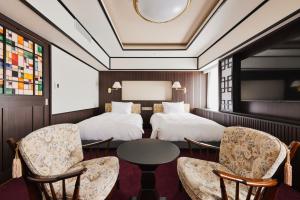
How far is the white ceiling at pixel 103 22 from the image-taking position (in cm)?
181

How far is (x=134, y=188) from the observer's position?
74.4 inches

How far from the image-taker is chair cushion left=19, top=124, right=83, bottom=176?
1.19 meters

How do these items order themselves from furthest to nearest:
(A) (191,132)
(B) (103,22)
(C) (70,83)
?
(C) (70,83) → (A) (191,132) → (B) (103,22)

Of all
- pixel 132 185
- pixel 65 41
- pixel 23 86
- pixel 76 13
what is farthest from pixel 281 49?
pixel 23 86

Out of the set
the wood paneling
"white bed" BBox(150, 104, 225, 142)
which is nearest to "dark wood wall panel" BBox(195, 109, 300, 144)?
"white bed" BBox(150, 104, 225, 142)

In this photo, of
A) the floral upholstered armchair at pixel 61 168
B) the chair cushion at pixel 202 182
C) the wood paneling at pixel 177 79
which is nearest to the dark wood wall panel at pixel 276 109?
the chair cushion at pixel 202 182

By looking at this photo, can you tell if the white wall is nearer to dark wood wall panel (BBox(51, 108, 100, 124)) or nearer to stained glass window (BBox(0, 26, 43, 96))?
dark wood wall panel (BBox(51, 108, 100, 124))

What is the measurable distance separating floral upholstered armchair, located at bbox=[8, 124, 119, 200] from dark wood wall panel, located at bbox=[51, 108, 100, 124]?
150 cm

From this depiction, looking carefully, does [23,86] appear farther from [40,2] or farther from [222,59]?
[222,59]

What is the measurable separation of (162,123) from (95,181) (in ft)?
6.33

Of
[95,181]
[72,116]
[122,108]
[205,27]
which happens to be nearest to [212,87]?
[205,27]

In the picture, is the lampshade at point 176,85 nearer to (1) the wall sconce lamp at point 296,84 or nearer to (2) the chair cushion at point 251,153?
(1) the wall sconce lamp at point 296,84

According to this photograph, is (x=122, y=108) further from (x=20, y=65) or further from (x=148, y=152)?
(x=148, y=152)

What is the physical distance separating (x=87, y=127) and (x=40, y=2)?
6.69ft
